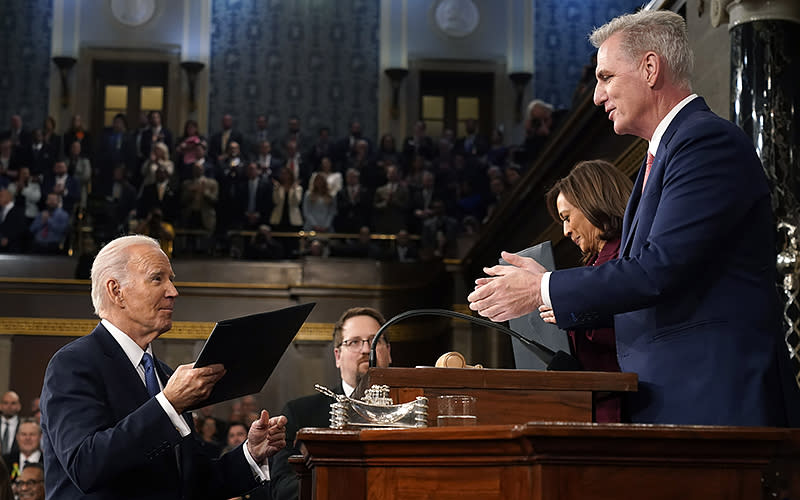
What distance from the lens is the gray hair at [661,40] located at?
2.36 m

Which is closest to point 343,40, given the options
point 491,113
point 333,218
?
point 491,113

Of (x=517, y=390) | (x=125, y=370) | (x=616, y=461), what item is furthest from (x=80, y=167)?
(x=616, y=461)

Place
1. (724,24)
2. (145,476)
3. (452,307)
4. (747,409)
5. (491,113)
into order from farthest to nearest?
(491,113) → (452,307) → (724,24) → (145,476) → (747,409)

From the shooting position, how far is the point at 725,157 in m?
2.14

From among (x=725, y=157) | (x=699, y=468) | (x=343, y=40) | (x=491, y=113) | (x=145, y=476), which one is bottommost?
(x=145, y=476)

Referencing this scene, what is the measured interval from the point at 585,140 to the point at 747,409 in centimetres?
493

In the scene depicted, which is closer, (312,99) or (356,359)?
(356,359)

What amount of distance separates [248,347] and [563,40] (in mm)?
15006

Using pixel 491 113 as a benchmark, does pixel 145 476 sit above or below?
below

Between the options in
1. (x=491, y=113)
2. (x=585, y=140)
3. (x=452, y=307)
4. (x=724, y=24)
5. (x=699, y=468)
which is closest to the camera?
(x=699, y=468)

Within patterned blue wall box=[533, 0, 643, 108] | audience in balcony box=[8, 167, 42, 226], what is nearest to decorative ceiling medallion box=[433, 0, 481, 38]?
patterned blue wall box=[533, 0, 643, 108]

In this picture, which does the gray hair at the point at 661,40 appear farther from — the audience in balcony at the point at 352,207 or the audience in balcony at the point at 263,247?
the audience in balcony at the point at 352,207

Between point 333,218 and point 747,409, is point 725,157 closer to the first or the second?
point 747,409

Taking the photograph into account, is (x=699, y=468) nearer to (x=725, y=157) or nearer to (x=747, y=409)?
(x=747, y=409)
